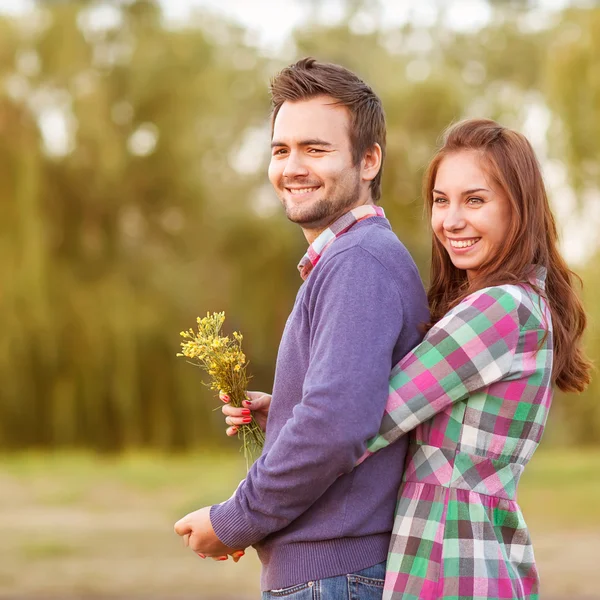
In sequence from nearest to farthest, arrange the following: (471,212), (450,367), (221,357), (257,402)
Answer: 1. (450,367)
2. (471,212)
3. (221,357)
4. (257,402)

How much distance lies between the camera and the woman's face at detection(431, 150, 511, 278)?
7.25 ft

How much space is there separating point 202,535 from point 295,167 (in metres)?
0.85

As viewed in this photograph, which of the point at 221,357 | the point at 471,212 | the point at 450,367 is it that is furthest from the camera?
the point at 221,357

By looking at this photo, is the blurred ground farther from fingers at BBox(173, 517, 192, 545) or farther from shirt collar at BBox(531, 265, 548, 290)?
shirt collar at BBox(531, 265, 548, 290)

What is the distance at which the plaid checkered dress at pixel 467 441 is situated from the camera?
6.56 feet

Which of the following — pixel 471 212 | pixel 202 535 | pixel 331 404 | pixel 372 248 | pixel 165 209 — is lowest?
pixel 202 535

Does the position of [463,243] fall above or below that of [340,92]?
below

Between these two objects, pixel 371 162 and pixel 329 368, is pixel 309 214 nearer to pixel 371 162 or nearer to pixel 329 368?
pixel 371 162

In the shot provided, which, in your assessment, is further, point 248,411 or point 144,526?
point 144,526

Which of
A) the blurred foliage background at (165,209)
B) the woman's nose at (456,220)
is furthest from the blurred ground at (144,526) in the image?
the woman's nose at (456,220)

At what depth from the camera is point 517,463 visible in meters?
2.10

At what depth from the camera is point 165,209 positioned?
11898 millimetres

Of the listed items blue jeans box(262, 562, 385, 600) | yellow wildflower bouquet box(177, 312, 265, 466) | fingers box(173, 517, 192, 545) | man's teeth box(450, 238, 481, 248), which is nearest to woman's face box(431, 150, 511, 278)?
man's teeth box(450, 238, 481, 248)

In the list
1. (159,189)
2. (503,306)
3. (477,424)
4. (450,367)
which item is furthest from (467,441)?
(159,189)
